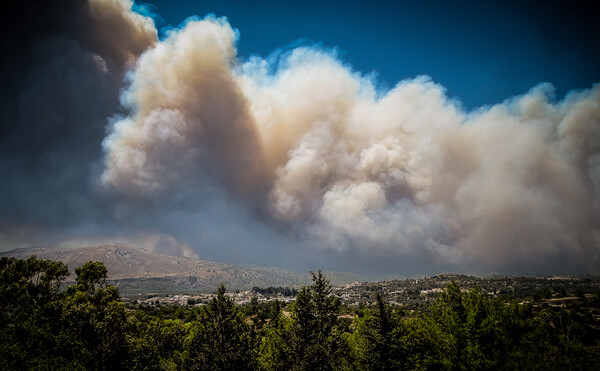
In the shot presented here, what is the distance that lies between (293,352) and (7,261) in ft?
150

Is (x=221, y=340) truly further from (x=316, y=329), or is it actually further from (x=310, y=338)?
(x=316, y=329)

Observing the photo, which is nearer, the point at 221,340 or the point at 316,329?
the point at 316,329

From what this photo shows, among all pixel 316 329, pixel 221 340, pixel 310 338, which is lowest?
pixel 221 340

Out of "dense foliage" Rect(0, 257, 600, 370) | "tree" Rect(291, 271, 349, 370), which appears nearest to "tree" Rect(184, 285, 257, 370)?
"dense foliage" Rect(0, 257, 600, 370)

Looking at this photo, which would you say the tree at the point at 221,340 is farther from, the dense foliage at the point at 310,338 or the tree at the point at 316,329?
the tree at the point at 316,329

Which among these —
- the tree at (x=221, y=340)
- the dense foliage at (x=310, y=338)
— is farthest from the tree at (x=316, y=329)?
the tree at (x=221, y=340)

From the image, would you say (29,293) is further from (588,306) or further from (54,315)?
(588,306)

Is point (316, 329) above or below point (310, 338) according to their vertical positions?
above

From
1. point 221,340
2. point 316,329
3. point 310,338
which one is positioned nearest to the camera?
point 310,338

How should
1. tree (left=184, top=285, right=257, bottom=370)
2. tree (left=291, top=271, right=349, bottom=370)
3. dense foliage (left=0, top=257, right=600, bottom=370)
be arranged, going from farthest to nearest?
1. tree (left=184, top=285, right=257, bottom=370)
2. dense foliage (left=0, top=257, right=600, bottom=370)
3. tree (left=291, top=271, right=349, bottom=370)

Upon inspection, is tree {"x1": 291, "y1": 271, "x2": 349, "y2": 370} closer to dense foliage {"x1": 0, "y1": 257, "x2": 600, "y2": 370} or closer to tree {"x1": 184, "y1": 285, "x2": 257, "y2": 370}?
dense foliage {"x1": 0, "y1": 257, "x2": 600, "y2": 370}

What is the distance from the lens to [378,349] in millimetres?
28969

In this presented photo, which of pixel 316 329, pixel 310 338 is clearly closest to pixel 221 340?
pixel 310 338

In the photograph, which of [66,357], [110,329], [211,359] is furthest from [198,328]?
→ [66,357]
